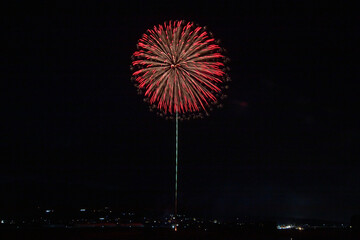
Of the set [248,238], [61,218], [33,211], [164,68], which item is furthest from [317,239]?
[33,211]

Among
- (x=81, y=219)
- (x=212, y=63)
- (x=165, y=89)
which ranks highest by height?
(x=212, y=63)

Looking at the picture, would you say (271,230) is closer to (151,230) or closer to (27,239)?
(151,230)

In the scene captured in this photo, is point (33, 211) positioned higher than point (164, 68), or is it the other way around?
point (164, 68)

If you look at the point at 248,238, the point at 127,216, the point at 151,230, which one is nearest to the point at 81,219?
the point at 127,216

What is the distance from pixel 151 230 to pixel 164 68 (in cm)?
1738

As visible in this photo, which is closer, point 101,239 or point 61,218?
point 101,239

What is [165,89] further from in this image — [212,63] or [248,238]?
[248,238]

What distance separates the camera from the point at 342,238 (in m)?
35.7

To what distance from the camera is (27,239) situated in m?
32.0

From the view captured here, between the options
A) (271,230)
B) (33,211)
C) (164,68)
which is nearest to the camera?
(164,68)

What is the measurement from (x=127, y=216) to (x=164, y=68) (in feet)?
300

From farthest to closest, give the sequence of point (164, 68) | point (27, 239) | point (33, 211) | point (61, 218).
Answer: point (33, 211) → point (61, 218) → point (164, 68) → point (27, 239)

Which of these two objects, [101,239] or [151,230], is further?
[151,230]

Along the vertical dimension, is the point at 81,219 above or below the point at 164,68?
below
